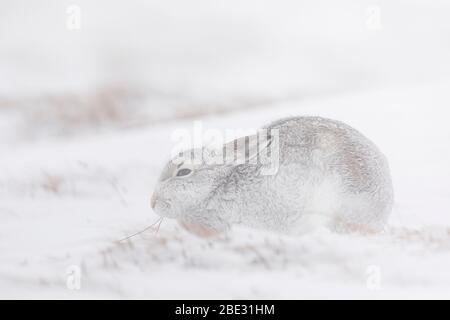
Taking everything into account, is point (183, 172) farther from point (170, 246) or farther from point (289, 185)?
point (289, 185)

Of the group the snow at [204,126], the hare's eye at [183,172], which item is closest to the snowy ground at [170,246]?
the snow at [204,126]

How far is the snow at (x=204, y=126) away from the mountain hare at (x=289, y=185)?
14 centimetres

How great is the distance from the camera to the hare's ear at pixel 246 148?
167 inches

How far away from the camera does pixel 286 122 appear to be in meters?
4.43

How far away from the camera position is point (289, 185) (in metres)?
4.18

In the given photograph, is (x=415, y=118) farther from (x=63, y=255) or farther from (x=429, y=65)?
(x=63, y=255)

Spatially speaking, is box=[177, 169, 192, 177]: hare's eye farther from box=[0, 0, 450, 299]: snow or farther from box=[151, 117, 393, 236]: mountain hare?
box=[0, 0, 450, 299]: snow

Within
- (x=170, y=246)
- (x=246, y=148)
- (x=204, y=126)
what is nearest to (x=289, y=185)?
(x=246, y=148)

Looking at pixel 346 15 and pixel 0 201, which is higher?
Result: pixel 346 15

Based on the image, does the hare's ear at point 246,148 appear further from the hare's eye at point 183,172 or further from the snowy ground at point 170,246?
the snowy ground at point 170,246

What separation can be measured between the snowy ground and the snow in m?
0.01

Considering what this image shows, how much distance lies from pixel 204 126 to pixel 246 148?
2.82 meters
